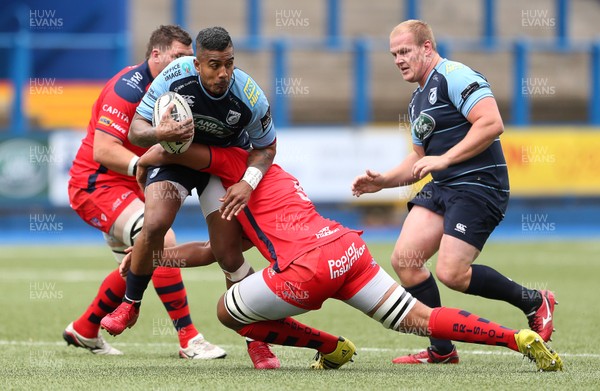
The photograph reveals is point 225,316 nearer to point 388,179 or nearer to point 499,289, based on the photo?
point 388,179

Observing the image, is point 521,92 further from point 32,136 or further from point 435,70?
point 435,70

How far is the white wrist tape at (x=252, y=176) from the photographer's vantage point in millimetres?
6156

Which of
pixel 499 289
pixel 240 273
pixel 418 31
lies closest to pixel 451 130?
pixel 418 31

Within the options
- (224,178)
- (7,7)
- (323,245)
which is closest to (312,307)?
(323,245)

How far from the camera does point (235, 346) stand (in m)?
7.67

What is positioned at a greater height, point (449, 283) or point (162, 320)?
point (449, 283)

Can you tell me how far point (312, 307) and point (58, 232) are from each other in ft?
41.8

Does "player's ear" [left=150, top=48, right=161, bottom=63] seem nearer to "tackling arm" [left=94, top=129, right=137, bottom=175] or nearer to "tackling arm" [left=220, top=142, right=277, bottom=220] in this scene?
"tackling arm" [left=94, top=129, right=137, bottom=175]

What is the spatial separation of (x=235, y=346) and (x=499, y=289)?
1.87m

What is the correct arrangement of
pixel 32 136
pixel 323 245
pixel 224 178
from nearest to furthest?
pixel 323 245 < pixel 224 178 < pixel 32 136

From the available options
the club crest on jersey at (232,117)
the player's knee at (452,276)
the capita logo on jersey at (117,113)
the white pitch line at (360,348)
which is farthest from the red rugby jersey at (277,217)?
the white pitch line at (360,348)

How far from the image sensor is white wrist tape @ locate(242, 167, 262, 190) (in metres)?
6.16

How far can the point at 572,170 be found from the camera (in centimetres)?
1800

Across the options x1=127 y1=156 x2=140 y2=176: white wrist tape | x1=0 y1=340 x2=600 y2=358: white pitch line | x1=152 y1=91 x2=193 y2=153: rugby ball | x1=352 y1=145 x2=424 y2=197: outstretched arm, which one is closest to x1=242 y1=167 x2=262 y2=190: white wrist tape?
x1=152 y1=91 x2=193 y2=153: rugby ball
